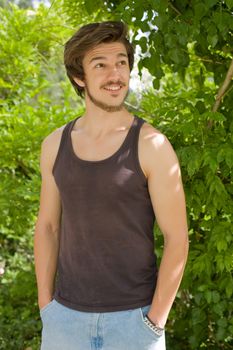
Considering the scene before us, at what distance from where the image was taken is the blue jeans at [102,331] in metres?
1.99

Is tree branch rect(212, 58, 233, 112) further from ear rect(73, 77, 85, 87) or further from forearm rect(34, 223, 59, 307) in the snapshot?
forearm rect(34, 223, 59, 307)

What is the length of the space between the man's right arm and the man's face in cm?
25

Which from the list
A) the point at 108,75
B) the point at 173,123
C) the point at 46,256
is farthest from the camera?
the point at 173,123

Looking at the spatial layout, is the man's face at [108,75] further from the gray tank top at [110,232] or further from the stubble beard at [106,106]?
the gray tank top at [110,232]

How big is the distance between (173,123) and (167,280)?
1037 millimetres

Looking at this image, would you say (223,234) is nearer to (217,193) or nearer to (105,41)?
(217,193)

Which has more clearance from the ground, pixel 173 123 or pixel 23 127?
pixel 173 123

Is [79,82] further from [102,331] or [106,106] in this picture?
[102,331]

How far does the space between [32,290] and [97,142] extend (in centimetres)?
231

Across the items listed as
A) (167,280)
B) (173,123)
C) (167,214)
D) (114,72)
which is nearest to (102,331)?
(167,280)

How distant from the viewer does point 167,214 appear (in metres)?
2.00

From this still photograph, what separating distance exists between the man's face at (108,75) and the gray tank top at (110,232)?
10 cm

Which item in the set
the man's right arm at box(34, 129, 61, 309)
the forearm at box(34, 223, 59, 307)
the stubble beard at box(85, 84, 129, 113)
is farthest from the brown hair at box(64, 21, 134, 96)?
the forearm at box(34, 223, 59, 307)

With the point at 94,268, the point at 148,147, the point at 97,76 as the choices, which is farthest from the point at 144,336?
the point at 97,76
